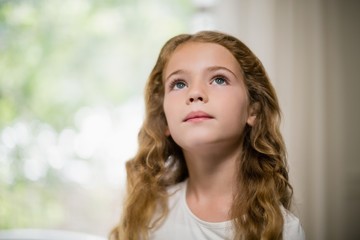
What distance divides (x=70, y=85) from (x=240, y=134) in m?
1.18

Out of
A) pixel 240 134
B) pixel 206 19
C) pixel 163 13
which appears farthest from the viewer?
pixel 163 13

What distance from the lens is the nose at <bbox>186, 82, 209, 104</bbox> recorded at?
93 centimetres

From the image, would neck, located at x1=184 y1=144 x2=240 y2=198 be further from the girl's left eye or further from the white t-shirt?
the girl's left eye

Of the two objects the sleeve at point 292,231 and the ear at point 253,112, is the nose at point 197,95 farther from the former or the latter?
the sleeve at point 292,231

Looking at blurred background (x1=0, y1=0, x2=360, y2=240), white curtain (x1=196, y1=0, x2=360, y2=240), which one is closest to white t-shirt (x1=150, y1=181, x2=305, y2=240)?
white curtain (x1=196, y1=0, x2=360, y2=240)

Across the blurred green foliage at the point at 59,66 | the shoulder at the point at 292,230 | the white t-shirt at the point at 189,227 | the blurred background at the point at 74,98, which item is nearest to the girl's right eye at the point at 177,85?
the white t-shirt at the point at 189,227

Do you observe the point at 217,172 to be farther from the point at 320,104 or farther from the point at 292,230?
the point at 320,104

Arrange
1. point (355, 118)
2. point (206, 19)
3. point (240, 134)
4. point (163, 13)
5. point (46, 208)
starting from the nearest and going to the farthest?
point (240, 134), point (355, 118), point (206, 19), point (163, 13), point (46, 208)

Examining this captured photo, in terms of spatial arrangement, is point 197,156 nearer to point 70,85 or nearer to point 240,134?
point 240,134

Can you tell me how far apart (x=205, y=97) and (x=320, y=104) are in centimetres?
71

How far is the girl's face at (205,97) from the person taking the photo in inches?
36.7

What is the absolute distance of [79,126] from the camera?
1.94 m

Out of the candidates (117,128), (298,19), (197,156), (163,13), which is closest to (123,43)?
(163,13)

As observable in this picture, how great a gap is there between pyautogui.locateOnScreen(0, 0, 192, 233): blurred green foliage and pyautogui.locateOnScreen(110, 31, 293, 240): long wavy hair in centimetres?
73
